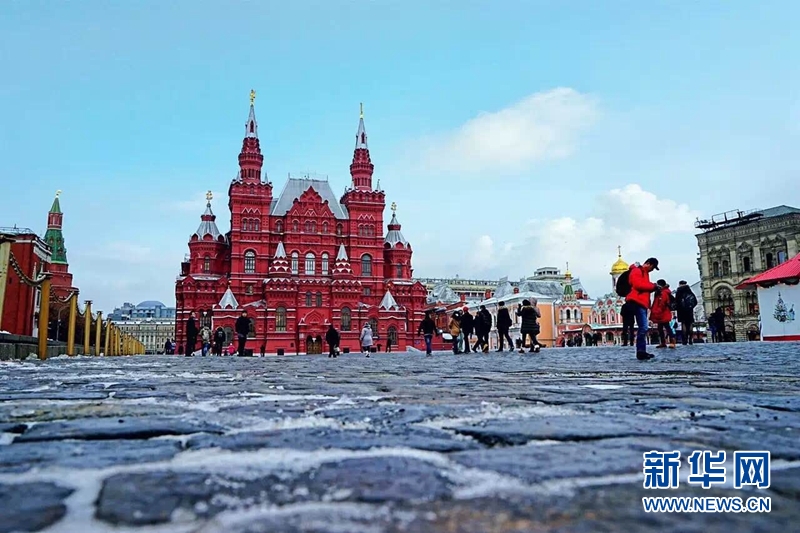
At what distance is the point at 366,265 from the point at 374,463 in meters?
48.6

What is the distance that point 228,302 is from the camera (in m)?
43.8

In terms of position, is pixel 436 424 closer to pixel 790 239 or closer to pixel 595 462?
pixel 595 462

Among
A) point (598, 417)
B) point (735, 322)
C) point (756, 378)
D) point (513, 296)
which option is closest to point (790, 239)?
point (735, 322)

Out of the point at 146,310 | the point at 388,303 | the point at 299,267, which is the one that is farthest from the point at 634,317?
the point at 146,310

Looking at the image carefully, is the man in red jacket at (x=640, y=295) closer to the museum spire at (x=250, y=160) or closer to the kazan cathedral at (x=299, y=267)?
the kazan cathedral at (x=299, y=267)

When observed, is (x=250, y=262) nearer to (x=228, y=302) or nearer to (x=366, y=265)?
(x=228, y=302)

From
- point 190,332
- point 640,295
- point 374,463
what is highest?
point 640,295

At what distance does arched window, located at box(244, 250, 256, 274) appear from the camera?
46844mm

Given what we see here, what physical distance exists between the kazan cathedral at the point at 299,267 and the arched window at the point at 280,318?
0.08m

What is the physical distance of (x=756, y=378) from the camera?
494cm

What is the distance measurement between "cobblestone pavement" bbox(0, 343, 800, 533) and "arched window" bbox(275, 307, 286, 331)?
1649 inches

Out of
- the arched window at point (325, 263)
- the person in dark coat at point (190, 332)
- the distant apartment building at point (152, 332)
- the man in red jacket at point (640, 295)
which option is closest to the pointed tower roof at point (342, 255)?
the arched window at point (325, 263)

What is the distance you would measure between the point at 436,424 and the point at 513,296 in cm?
6694

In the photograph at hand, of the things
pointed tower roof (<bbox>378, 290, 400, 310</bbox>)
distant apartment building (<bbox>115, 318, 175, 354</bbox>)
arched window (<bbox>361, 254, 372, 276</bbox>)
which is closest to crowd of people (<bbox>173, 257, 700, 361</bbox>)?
pointed tower roof (<bbox>378, 290, 400, 310</bbox>)
